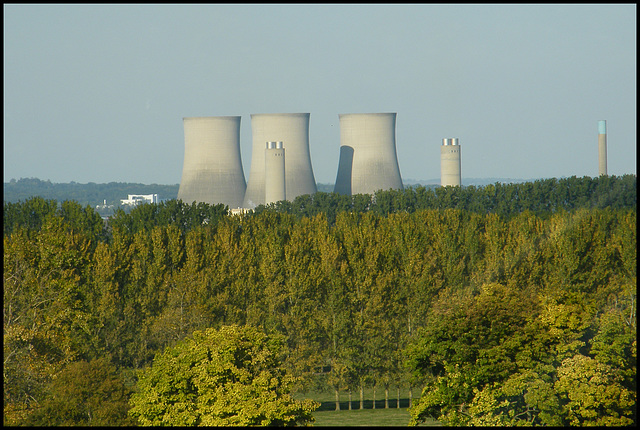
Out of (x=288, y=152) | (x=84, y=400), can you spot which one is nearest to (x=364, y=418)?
(x=84, y=400)

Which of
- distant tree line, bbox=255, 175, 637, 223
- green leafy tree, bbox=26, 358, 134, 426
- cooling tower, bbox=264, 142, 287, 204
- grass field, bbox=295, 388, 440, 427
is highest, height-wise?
cooling tower, bbox=264, 142, 287, 204

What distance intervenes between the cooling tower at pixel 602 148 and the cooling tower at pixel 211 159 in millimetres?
21708

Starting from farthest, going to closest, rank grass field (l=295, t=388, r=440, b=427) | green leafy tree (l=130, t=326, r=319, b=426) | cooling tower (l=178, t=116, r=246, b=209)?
cooling tower (l=178, t=116, r=246, b=209)
grass field (l=295, t=388, r=440, b=427)
green leafy tree (l=130, t=326, r=319, b=426)

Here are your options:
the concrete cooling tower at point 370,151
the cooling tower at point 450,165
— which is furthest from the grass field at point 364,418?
the cooling tower at point 450,165

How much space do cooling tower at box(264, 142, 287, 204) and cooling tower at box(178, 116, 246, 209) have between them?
1.78 m

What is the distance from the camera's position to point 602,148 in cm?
5244

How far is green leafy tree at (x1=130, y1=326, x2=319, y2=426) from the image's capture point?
46.2ft

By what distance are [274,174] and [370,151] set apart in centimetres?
600

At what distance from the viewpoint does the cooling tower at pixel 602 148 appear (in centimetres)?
5169

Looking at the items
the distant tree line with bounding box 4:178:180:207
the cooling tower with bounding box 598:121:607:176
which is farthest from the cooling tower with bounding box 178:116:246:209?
the distant tree line with bounding box 4:178:180:207

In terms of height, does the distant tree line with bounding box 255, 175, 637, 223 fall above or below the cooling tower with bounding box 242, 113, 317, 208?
below

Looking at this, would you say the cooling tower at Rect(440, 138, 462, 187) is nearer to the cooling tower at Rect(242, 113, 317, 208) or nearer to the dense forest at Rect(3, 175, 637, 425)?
the cooling tower at Rect(242, 113, 317, 208)

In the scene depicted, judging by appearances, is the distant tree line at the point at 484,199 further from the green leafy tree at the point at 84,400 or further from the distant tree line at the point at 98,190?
the distant tree line at the point at 98,190

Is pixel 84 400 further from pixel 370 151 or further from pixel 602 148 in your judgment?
pixel 602 148
